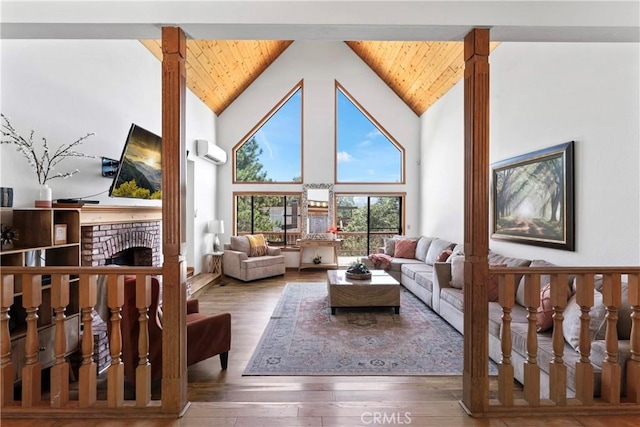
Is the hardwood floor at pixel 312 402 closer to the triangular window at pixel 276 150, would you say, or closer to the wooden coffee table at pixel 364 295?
the wooden coffee table at pixel 364 295

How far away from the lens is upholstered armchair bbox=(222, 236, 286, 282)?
6270mm

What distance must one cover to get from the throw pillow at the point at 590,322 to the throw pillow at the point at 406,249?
13.7ft

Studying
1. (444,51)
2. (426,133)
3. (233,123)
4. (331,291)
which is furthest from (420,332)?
(233,123)

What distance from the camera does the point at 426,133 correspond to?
721 centimetres

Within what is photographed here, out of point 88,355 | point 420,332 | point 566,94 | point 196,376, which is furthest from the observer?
point 420,332

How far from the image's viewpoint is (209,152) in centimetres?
621

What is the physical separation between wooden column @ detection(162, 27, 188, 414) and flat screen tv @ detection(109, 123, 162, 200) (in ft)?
6.71

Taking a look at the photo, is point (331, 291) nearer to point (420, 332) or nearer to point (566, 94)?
point (420, 332)

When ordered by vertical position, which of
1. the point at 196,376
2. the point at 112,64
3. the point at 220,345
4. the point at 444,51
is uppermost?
the point at 444,51

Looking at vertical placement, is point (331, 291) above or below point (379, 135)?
below

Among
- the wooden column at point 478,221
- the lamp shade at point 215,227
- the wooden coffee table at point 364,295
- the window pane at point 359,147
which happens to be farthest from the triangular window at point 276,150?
the wooden column at point 478,221

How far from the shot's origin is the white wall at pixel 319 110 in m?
7.43

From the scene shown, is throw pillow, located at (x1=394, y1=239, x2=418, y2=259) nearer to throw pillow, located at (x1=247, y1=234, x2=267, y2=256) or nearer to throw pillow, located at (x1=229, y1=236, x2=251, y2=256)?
throw pillow, located at (x1=247, y1=234, x2=267, y2=256)

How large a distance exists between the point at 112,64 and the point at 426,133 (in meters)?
5.88
